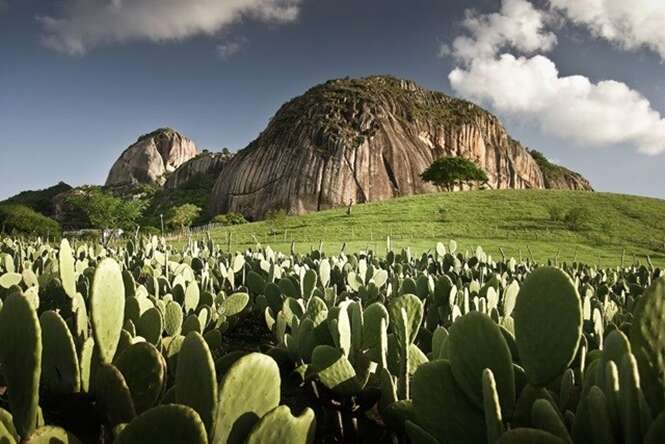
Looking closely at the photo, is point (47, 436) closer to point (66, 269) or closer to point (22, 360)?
point (22, 360)

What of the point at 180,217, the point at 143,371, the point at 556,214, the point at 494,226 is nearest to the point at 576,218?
the point at 556,214

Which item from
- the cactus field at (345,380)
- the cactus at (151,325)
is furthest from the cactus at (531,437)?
the cactus at (151,325)

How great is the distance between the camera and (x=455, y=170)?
72.1 meters

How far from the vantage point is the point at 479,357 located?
1038 mm

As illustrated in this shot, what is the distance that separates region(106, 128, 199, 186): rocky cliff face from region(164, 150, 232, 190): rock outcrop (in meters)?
18.4

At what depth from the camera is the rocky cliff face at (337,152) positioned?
70.4 meters

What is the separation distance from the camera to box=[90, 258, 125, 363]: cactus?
1216mm

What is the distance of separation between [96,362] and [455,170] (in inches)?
2888

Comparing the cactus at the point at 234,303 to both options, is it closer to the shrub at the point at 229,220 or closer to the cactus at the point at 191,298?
the cactus at the point at 191,298

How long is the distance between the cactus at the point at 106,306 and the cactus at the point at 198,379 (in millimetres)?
425

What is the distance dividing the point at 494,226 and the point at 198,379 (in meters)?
38.9

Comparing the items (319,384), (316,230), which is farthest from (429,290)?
(316,230)

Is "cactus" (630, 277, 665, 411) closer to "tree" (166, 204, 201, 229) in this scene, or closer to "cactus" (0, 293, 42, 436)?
"cactus" (0, 293, 42, 436)

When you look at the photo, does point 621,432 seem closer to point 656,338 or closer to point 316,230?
point 656,338
